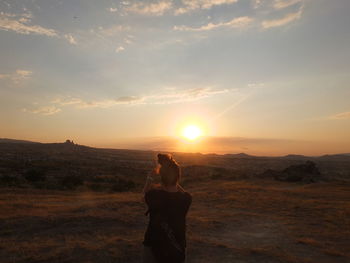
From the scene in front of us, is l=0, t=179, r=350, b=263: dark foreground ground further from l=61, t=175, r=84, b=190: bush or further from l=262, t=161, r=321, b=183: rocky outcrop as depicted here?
l=262, t=161, r=321, b=183: rocky outcrop

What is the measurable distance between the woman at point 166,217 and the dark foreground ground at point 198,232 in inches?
199

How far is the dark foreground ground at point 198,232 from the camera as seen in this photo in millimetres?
8969

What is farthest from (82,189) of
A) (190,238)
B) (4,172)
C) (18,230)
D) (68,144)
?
(68,144)

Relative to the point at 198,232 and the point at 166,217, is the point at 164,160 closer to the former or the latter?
the point at 166,217

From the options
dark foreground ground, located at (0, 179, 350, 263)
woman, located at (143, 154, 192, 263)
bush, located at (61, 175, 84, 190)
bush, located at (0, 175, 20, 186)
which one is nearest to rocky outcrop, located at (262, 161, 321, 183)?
dark foreground ground, located at (0, 179, 350, 263)

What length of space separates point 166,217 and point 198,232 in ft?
26.8

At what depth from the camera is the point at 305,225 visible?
42.2ft

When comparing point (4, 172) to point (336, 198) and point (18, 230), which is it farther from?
point (336, 198)

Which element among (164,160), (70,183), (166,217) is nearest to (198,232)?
(166,217)

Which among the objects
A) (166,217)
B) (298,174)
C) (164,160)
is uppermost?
(164,160)

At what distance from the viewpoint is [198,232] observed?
1162 centimetres

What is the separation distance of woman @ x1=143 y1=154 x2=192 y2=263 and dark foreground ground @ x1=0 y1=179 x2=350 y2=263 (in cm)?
505

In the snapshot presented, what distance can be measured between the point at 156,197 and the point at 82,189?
2359cm

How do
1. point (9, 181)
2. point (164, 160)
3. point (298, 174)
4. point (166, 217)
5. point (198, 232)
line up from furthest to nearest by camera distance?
1. point (298, 174)
2. point (9, 181)
3. point (198, 232)
4. point (164, 160)
5. point (166, 217)
